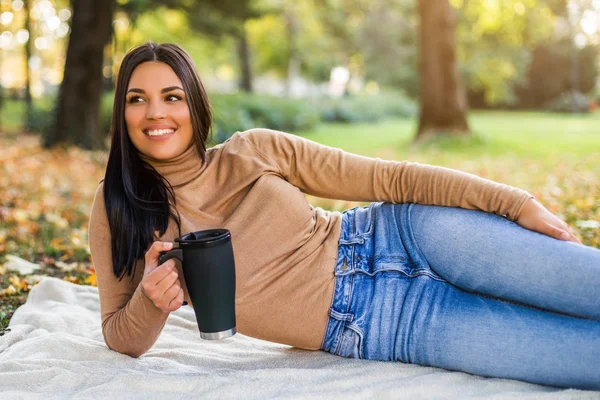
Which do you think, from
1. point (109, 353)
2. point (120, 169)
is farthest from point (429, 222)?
point (109, 353)

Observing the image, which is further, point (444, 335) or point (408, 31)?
point (408, 31)

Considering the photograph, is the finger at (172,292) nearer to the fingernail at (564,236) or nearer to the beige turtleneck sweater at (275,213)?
the beige turtleneck sweater at (275,213)

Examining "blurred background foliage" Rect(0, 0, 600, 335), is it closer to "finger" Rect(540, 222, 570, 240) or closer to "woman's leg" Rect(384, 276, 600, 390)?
"woman's leg" Rect(384, 276, 600, 390)

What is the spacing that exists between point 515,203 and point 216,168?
1.05 metres

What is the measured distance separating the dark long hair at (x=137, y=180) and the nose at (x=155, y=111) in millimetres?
102

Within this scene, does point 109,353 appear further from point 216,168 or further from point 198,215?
point 216,168

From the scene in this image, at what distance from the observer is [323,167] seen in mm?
2299

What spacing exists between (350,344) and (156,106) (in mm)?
1044


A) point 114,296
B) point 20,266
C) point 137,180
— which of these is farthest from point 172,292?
point 20,266

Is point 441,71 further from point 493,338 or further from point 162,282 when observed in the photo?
point 162,282

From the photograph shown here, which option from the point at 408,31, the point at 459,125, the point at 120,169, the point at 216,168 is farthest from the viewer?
the point at 408,31

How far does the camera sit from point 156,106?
2.09m

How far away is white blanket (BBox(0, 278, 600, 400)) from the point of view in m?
1.95

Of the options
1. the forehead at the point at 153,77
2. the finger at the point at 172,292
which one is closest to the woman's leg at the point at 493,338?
the finger at the point at 172,292
